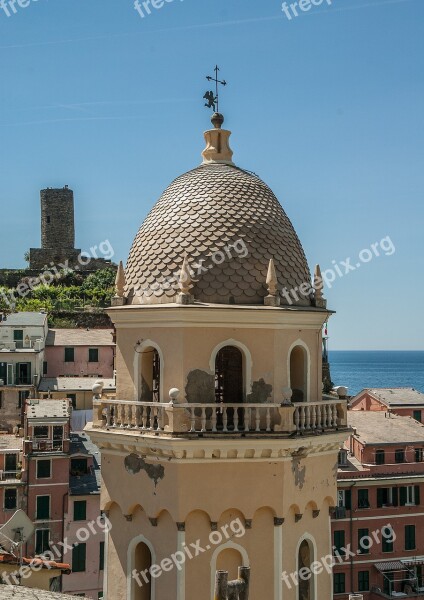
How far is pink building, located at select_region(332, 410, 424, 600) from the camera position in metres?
54.8

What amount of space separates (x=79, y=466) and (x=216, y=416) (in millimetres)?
40014

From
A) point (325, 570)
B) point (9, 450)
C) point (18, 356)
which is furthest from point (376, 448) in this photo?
point (325, 570)

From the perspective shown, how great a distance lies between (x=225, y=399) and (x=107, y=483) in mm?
2890

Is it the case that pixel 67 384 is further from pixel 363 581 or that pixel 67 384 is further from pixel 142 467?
pixel 142 467

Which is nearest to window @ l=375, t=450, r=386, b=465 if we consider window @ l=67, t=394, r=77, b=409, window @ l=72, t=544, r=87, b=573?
window @ l=72, t=544, r=87, b=573

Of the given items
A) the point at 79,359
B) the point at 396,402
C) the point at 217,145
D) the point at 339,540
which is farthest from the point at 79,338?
the point at 217,145

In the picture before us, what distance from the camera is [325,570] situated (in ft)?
53.3

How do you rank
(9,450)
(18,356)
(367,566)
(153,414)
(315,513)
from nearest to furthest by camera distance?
(153,414) → (315,513) → (9,450) → (367,566) → (18,356)

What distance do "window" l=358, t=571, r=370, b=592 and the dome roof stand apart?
143 ft

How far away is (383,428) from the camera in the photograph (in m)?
58.8

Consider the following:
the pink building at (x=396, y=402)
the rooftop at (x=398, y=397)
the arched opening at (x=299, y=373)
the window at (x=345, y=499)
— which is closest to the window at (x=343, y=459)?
the window at (x=345, y=499)

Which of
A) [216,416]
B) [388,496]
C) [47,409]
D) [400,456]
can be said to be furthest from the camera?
[400,456]

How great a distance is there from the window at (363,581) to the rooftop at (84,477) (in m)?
18.9

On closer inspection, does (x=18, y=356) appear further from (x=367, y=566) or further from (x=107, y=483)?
(x=107, y=483)
